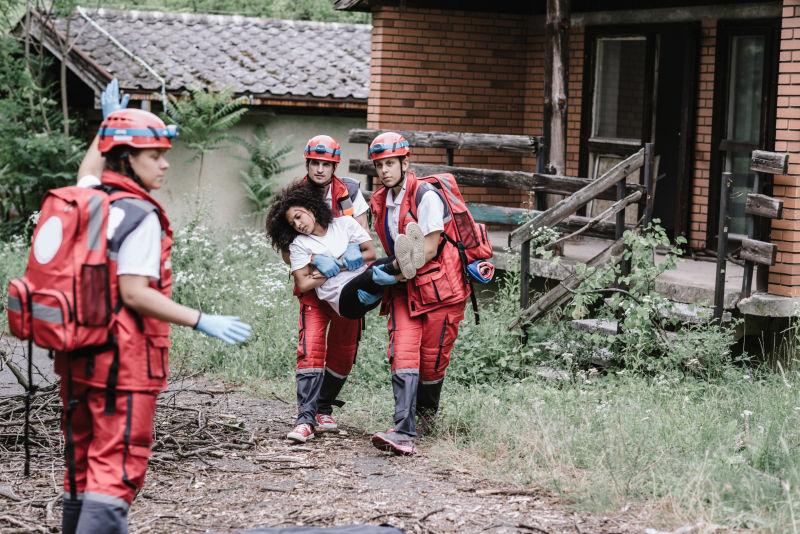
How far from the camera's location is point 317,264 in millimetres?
6730

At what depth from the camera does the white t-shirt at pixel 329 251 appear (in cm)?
676

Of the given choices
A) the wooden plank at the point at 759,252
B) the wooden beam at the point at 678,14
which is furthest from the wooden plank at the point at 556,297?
the wooden beam at the point at 678,14

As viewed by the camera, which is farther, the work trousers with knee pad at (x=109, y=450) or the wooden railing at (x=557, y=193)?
the wooden railing at (x=557, y=193)

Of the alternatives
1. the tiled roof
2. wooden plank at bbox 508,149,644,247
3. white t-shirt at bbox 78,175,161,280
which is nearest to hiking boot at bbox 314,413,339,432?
wooden plank at bbox 508,149,644,247

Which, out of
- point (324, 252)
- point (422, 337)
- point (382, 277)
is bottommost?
point (422, 337)

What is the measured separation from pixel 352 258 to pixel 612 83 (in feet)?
21.7

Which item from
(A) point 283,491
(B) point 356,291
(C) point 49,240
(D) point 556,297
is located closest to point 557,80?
(D) point 556,297

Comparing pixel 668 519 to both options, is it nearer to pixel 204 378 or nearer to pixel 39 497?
pixel 39 497

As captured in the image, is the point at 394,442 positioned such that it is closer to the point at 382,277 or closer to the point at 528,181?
the point at 382,277

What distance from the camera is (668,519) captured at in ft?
16.7

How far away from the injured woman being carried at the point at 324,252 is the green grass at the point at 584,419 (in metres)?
1.03

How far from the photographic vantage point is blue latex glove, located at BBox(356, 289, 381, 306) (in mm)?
6613

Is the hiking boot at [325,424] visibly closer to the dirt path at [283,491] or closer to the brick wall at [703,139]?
the dirt path at [283,491]

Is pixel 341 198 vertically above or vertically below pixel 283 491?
above
